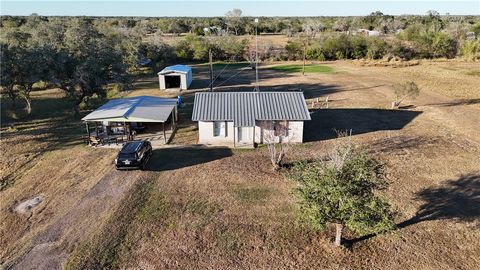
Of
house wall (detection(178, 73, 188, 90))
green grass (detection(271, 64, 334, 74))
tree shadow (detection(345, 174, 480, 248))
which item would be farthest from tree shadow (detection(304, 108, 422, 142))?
green grass (detection(271, 64, 334, 74))

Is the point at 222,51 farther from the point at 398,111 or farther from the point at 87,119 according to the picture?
the point at 87,119

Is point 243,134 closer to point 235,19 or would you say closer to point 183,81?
point 183,81

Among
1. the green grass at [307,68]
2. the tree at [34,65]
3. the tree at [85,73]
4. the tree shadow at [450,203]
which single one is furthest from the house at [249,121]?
the green grass at [307,68]

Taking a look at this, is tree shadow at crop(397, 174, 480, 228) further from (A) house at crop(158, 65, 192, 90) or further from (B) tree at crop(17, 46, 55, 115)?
(A) house at crop(158, 65, 192, 90)

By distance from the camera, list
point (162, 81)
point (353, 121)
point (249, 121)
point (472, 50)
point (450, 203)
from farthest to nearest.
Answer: point (472, 50) → point (162, 81) → point (353, 121) → point (249, 121) → point (450, 203)

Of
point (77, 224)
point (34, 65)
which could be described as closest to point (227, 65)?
point (34, 65)

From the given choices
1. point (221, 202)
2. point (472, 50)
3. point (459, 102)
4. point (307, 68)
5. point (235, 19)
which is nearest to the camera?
point (221, 202)

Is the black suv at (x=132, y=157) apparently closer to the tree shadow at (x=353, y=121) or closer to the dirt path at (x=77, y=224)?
the dirt path at (x=77, y=224)
